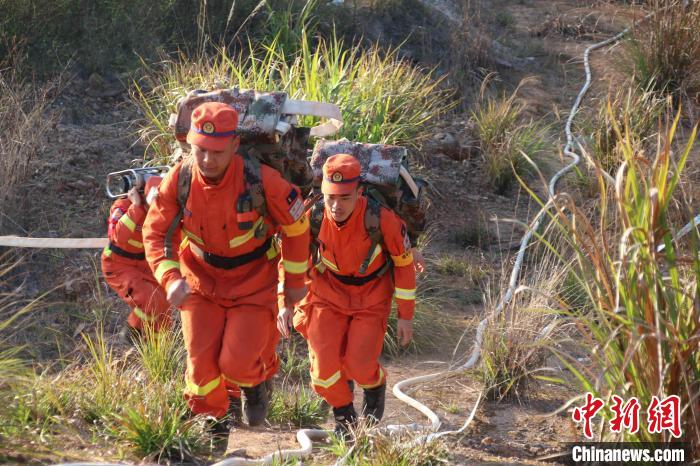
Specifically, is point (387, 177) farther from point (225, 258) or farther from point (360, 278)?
point (225, 258)

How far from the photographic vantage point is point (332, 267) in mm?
5438

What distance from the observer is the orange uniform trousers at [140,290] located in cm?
614

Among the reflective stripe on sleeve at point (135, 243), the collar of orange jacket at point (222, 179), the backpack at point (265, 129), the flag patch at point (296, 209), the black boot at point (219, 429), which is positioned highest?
the backpack at point (265, 129)

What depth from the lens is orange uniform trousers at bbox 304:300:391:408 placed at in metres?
5.36

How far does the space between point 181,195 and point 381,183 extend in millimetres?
1166

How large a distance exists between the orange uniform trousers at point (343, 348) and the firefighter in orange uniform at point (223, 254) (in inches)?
11.3

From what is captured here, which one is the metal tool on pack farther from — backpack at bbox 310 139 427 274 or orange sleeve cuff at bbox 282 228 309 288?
orange sleeve cuff at bbox 282 228 309 288

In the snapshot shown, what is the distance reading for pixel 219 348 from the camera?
511 centimetres

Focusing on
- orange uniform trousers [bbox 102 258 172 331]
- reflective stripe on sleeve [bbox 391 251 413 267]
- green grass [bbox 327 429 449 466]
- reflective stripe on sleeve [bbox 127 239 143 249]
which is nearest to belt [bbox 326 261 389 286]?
reflective stripe on sleeve [bbox 391 251 413 267]

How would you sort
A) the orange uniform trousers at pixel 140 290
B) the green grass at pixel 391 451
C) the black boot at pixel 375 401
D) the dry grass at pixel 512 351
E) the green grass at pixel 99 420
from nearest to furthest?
1. the green grass at pixel 99 420
2. the green grass at pixel 391 451
3. the black boot at pixel 375 401
4. the dry grass at pixel 512 351
5. the orange uniform trousers at pixel 140 290

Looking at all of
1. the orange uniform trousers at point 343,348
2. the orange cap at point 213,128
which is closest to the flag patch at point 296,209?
the orange cap at point 213,128

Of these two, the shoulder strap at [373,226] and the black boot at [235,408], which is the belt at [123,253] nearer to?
the black boot at [235,408]

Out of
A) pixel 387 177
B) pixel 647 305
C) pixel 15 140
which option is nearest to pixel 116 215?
pixel 387 177

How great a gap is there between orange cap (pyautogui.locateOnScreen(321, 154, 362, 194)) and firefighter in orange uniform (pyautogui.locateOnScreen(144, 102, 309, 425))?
0.22 meters
